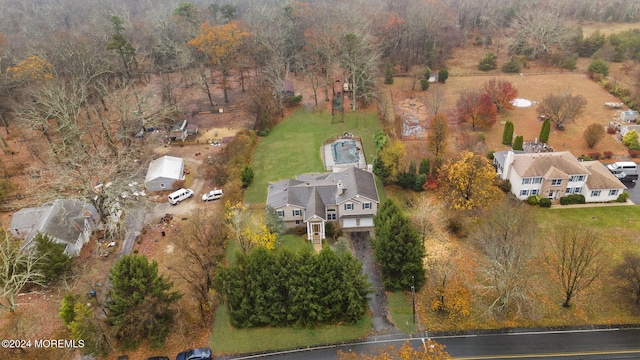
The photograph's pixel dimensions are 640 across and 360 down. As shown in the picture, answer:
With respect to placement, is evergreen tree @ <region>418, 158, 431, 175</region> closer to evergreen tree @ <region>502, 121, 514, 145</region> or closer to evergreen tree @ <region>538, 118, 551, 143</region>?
evergreen tree @ <region>502, 121, 514, 145</region>

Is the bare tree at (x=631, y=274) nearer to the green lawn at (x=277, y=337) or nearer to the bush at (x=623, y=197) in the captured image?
the bush at (x=623, y=197)

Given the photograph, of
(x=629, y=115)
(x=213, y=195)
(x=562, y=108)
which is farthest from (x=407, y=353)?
(x=629, y=115)

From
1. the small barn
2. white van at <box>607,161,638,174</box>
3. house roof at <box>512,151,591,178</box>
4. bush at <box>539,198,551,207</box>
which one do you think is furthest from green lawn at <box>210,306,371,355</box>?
the small barn

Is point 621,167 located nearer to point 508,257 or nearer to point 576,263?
point 576,263

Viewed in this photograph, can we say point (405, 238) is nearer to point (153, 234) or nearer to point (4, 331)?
point (153, 234)

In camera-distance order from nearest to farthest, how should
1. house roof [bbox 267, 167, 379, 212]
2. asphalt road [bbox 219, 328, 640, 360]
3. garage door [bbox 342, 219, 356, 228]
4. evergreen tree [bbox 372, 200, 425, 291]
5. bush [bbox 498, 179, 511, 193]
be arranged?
asphalt road [bbox 219, 328, 640, 360] < evergreen tree [bbox 372, 200, 425, 291] < house roof [bbox 267, 167, 379, 212] < garage door [bbox 342, 219, 356, 228] < bush [bbox 498, 179, 511, 193]

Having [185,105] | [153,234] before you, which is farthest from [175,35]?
[153,234]
